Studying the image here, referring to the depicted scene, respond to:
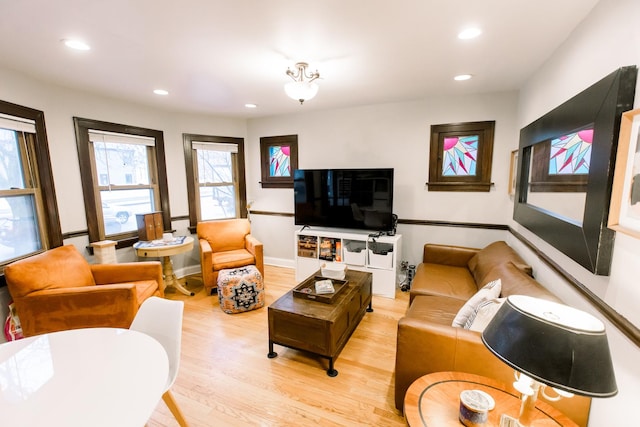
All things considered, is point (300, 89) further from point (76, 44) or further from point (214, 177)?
point (214, 177)

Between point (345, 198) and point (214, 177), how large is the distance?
85.5 inches

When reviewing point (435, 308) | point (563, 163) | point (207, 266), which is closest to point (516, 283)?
point (435, 308)

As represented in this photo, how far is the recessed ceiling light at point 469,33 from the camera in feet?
5.89

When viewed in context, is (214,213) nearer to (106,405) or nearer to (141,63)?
(141,63)

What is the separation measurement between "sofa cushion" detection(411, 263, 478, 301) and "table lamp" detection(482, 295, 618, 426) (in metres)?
1.67

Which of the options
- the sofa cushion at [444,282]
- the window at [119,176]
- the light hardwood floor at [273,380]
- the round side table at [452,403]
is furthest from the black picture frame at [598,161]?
the window at [119,176]

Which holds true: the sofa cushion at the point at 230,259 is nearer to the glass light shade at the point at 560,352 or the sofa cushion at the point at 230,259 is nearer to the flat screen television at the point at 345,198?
the flat screen television at the point at 345,198

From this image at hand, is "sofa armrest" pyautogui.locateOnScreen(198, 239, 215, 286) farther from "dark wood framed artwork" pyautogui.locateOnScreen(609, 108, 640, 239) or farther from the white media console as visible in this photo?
"dark wood framed artwork" pyautogui.locateOnScreen(609, 108, 640, 239)

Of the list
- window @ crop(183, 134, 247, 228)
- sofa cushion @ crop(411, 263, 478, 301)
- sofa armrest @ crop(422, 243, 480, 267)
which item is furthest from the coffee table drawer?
window @ crop(183, 134, 247, 228)

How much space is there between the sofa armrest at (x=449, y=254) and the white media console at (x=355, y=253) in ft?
1.26

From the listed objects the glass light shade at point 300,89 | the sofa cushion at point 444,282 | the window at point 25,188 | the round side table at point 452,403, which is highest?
the glass light shade at point 300,89

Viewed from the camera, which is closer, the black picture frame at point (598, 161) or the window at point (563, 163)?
the black picture frame at point (598, 161)

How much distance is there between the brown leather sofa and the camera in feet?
4.74

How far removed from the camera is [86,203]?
3.14 m
